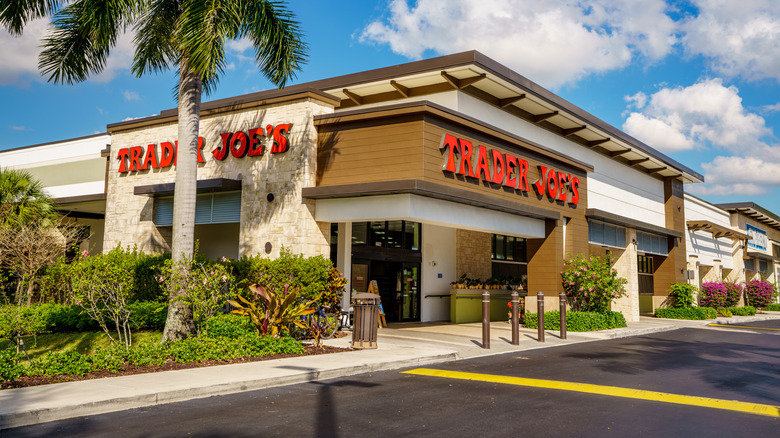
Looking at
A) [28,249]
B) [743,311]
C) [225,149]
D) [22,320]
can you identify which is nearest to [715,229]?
[743,311]

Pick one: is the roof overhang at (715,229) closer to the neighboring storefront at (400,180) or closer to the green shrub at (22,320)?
the neighboring storefront at (400,180)

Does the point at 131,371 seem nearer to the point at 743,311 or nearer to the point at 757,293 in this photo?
→ the point at 743,311

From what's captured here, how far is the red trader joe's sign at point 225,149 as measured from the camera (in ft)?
56.2

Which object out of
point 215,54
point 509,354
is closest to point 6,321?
point 215,54

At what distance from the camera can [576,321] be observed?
1978 cm

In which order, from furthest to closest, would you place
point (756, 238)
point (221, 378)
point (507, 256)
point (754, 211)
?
1. point (756, 238)
2. point (754, 211)
3. point (507, 256)
4. point (221, 378)

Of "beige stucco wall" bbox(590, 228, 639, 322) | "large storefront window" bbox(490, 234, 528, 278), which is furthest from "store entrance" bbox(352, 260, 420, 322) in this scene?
"beige stucco wall" bbox(590, 228, 639, 322)

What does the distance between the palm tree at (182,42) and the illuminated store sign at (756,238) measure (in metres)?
41.1

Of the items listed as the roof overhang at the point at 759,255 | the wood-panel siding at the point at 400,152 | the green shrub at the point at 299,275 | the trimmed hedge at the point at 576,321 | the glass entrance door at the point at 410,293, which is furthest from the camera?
the roof overhang at the point at 759,255

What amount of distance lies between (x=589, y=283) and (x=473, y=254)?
5.47m

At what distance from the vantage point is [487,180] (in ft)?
57.1

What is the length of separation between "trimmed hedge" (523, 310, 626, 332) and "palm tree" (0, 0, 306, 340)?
36.8 feet

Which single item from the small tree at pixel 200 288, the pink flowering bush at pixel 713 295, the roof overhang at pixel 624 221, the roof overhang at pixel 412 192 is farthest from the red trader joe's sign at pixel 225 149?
the pink flowering bush at pixel 713 295

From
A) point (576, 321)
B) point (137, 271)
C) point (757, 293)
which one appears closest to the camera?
point (137, 271)
